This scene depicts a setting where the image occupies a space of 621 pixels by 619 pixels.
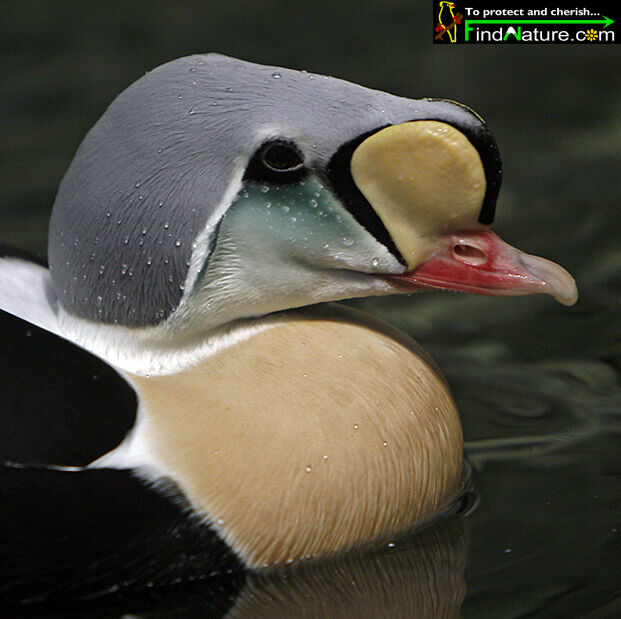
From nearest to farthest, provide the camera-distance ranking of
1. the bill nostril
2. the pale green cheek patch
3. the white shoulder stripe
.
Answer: the pale green cheek patch
the bill nostril
the white shoulder stripe

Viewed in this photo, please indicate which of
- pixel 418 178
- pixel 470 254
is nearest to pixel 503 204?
pixel 470 254

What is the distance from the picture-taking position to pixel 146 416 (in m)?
2.21

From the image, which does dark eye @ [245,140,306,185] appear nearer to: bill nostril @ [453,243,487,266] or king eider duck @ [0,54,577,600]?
king eider duck @ [0,54,577,600]

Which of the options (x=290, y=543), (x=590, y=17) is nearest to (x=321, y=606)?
(x=290, y=543)

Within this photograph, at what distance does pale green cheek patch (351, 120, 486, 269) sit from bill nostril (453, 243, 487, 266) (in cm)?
7

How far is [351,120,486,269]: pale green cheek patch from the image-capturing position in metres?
2.18

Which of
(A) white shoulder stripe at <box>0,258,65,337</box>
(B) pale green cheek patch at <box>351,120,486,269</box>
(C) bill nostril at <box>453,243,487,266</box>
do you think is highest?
(B) pale green cheek patch at <box>351,120,486,269</box>

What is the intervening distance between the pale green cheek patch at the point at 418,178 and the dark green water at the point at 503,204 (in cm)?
65

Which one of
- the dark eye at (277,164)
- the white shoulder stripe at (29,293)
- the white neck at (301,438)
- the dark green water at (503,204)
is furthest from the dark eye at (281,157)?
the dark green water at (503,204)

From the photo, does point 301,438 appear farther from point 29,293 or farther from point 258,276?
point 29,293

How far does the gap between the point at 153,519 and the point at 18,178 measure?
209 centimetres

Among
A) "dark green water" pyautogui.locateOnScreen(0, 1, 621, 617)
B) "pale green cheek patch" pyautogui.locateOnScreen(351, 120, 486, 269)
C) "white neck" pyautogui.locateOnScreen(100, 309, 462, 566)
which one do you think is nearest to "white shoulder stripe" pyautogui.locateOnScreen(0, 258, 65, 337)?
"white neck" pyautogui.locateOnScreen(100, 309, 462, 566)

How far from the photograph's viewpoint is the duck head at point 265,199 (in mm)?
2195

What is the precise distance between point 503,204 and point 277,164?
179 centimetres
